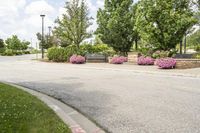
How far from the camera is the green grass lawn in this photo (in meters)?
6.17

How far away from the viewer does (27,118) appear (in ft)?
22.9

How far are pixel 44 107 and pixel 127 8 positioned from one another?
102 ft

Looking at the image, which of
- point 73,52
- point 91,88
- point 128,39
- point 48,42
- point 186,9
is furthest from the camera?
point 48,42

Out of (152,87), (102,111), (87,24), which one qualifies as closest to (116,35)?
(87,24)

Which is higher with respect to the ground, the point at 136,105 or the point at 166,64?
the point at 166,64

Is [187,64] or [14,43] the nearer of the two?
[187,64]

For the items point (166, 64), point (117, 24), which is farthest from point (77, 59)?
point (166, 64)

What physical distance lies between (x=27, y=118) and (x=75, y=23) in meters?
33.0

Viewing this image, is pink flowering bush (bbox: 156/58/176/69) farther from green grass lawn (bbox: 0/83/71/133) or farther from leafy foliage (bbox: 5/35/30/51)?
leafy foliage (bbox: 5/35/30/51)

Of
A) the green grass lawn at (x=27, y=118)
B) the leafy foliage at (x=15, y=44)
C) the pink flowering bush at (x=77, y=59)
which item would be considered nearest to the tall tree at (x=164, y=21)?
the pink flowering bush at (x=77, y=59)

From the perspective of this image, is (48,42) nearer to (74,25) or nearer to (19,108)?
(74,25)

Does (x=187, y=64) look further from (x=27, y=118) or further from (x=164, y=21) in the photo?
(x=27, y=118)

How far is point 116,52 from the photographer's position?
3897cm

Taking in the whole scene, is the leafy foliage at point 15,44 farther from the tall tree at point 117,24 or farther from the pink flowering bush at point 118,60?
the pink flowering bush at point 118,60
